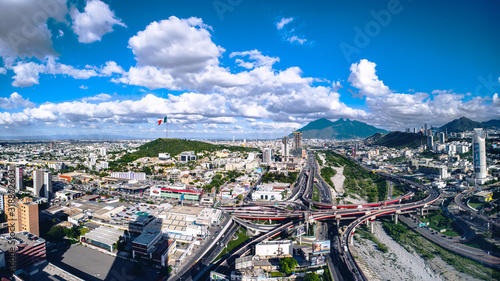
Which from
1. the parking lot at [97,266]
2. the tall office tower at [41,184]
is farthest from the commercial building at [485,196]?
the tall office tower at [41,184]

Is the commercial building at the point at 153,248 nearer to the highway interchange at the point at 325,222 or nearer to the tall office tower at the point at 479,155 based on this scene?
the highway interchange at the point at 325,222

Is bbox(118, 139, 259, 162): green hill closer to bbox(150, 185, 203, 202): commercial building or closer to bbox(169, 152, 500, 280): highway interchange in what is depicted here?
bbox(150, 185, 203, 202): commercial building

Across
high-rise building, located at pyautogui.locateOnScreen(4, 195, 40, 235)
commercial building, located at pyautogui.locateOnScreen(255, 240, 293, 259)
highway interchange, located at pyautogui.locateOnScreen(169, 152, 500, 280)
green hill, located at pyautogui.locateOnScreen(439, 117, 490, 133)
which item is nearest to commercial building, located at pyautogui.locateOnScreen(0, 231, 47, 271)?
high-rise building, located at pyautogui.locateOnScreen(4, 195, 40, 235)

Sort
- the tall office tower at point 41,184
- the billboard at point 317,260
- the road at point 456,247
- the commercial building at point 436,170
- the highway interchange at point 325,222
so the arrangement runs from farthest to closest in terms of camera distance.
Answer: the commercial building at point 436,170 < the tall office tower at point 41,184 < the road at point 456,247 < the billboard at point 317,260 < the highway interchange at point 325,222

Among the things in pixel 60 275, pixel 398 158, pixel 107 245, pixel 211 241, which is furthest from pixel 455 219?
pixel 398 158

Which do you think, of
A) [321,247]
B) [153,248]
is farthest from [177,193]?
[321,247]

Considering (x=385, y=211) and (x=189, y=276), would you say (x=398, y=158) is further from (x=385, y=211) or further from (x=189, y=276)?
(x=189, y=276)
